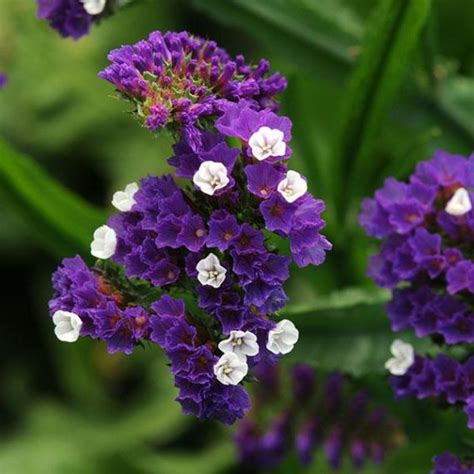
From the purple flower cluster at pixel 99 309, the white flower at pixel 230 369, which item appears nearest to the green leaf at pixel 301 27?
the purple flower cluster at pixel 99 309

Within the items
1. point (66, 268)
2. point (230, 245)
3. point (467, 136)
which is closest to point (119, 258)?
point (66, 268)

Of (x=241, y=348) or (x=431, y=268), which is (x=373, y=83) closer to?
(x=431, y=268)

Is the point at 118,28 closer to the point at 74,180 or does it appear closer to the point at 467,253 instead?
the point at 74,180

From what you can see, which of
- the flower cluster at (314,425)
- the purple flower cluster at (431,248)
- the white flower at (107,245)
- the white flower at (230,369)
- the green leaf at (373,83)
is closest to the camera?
the white flower at (230,369)

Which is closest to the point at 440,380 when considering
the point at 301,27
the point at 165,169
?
the point at 301,27

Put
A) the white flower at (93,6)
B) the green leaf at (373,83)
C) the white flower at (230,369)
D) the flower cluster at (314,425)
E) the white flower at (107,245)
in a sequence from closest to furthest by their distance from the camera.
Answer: the white flower at (230,369) < the white flower at (107,245) < the white flower at (93,6) < the green leaf at (373,83) < the flower cluster at (314,425)

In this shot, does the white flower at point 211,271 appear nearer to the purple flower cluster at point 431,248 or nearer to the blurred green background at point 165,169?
the purple flower cluster at point 431,248

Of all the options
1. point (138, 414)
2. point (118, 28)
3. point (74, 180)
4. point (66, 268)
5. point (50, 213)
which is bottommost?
point (138, 414)
